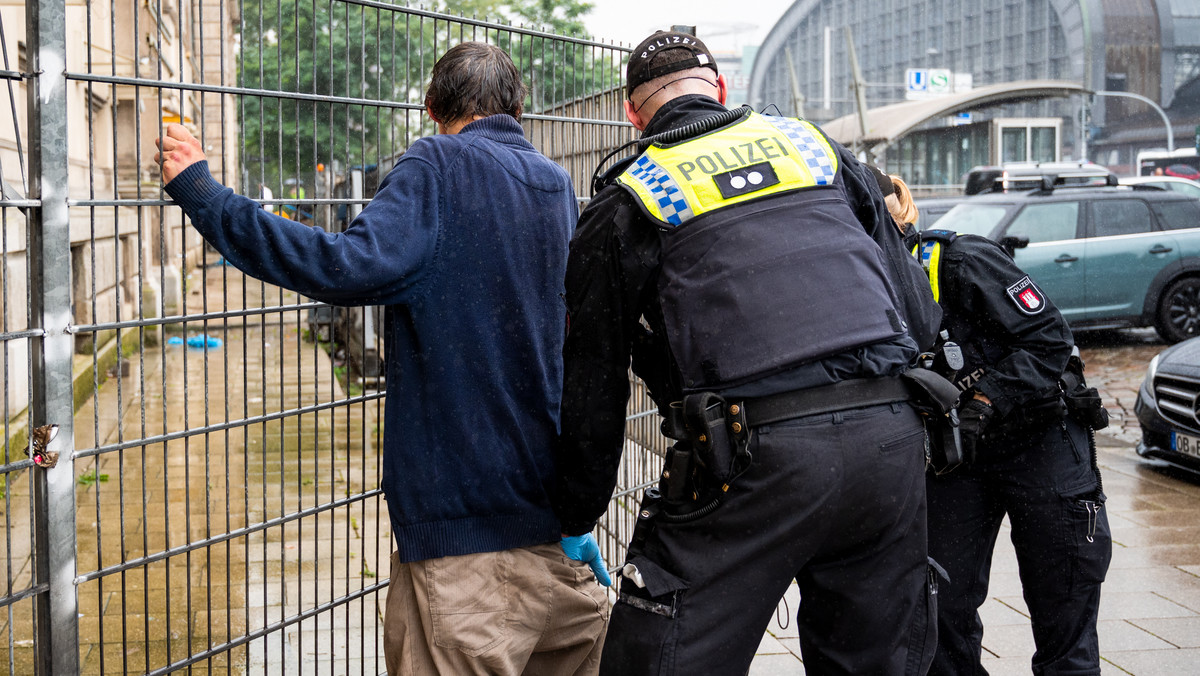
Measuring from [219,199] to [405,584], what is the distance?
962 mm

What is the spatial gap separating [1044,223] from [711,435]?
11.3 meters

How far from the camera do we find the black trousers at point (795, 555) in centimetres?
226

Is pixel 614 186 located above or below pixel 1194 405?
above

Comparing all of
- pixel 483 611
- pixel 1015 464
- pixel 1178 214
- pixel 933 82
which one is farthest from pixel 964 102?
pixel 933 82

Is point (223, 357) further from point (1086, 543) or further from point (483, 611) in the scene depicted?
point (1086, 543)

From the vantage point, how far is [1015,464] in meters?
3.39

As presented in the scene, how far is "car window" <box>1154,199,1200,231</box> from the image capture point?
42.5 ft

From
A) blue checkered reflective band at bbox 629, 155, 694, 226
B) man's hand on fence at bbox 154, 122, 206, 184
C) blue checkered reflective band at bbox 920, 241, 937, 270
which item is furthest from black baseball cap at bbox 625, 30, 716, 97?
blue checkered reflective band at bbox 920, 241, 937, 270

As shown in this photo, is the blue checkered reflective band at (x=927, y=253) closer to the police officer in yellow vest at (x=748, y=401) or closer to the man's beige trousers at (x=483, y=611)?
the police officer in yellow vest at (x=748, y=401)

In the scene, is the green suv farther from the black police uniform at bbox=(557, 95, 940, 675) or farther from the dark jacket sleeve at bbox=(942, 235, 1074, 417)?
the black police uniform at bbox=(557, 95, 940, 675)

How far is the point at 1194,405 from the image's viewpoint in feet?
23.6

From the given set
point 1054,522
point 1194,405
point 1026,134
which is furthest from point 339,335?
point 1026,134

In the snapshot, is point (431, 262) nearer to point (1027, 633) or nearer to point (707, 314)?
point (707, 314)

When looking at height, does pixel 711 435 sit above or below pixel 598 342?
below
